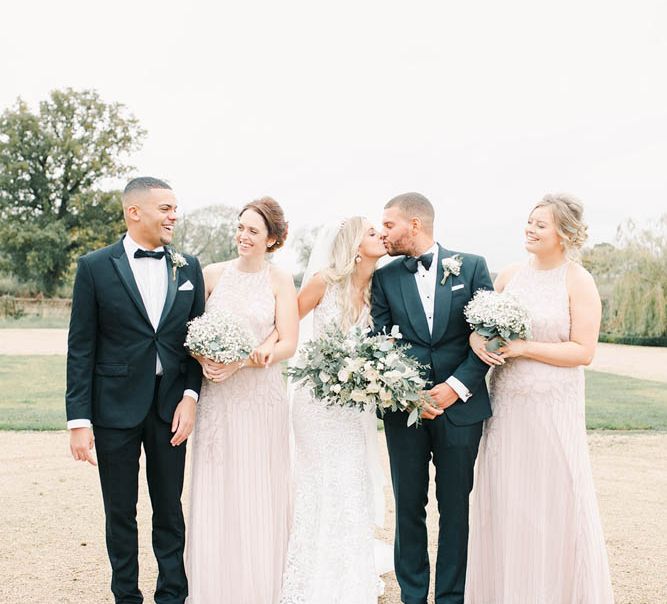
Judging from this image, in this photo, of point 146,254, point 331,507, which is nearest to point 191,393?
point 146,254

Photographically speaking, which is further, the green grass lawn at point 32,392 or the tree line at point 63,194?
the tree line at point 63,194

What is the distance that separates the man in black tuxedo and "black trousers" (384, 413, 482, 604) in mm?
1453

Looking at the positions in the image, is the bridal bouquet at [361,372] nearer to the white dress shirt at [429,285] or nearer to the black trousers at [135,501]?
the white dress shirt at [429,285]

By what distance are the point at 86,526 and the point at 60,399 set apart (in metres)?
9.99

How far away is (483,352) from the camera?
182 inches

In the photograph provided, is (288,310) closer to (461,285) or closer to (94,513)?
(461,285)

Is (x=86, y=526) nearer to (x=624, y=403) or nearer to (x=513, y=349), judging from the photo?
(x=513, y=349)

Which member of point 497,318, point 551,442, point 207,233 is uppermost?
point 207,233

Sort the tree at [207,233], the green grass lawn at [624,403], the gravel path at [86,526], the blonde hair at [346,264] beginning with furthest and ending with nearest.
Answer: the tree at [207,233]
the green grass lawn at [624,403]
the gravel path at [86,526]
the blonde hair at [346,264]

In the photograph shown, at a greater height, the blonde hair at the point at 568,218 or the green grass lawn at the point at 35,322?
the blonde hair at the point at 568,218

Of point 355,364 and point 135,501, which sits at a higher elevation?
point 355,364

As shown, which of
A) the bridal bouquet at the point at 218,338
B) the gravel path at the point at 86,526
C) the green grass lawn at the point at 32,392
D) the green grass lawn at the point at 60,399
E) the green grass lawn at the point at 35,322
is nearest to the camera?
the bridal bouquet at the point at 218,338

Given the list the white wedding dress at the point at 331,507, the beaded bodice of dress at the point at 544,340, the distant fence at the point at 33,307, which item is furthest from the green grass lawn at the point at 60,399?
the distant fence at the point at 33,307

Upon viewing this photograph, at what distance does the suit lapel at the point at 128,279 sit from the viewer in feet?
14.6
